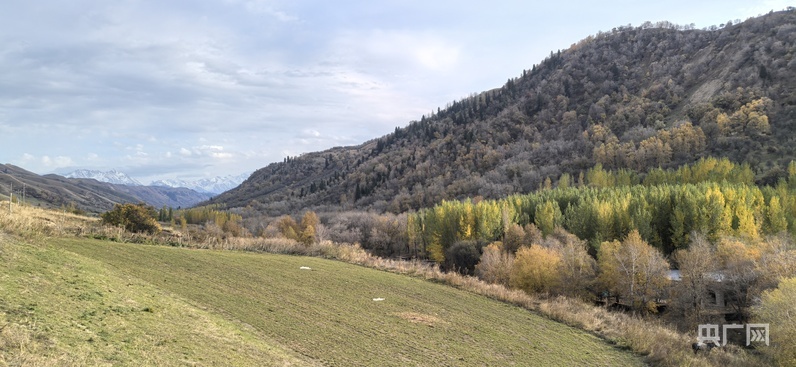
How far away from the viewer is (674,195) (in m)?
74.0

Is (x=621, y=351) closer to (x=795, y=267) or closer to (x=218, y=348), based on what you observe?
(x=218, y=348)

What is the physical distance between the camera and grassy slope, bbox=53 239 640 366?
561 inches

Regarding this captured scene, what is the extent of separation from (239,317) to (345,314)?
4.57m

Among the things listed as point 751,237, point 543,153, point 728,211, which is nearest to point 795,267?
point 751,237

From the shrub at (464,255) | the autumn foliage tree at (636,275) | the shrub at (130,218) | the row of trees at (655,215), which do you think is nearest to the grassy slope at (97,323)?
the shrub at (130,218)

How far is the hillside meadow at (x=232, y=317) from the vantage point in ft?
29.5

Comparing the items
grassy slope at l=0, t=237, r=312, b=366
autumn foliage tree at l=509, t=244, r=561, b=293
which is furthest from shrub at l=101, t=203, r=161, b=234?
autumn foliage tree at l=509, t=244, r=561, b=293

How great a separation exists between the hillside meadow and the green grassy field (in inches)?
1.9

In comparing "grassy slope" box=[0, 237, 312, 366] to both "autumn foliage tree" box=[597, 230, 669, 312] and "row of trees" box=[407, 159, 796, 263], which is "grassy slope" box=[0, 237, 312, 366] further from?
"row of trees" box=[407, 159, 796, 263]

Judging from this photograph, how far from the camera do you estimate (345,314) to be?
1777 centimetres

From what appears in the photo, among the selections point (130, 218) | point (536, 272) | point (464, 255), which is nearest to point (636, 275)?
point (536, 272)

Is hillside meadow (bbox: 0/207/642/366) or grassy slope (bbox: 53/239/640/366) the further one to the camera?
grassy slope (bbox: 53/239/640/366)

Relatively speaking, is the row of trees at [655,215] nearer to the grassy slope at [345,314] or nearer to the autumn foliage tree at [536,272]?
the autumn foliage tree at [536,272]

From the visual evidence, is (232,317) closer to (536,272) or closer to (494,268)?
(494,268)
